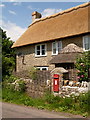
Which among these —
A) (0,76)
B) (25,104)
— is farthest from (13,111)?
(0,76)

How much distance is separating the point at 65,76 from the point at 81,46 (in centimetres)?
461

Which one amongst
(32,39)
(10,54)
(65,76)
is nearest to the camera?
(65,76)

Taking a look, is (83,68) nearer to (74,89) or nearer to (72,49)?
(74,89)

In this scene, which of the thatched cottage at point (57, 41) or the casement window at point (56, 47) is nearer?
the thatched cottage at point (57, 41)

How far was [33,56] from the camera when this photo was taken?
1780 cm

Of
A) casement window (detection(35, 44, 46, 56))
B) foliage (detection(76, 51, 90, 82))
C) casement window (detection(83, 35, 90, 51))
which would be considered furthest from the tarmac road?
casement window (detection(35, 44, 46, 56))

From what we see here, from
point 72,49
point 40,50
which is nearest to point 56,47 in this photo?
point 40,50

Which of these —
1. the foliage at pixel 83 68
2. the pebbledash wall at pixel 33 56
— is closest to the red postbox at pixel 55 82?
the foliage at pixel 83 68

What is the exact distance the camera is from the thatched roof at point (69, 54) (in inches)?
478

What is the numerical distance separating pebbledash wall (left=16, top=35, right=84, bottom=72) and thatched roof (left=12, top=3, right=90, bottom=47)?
683 millimetres

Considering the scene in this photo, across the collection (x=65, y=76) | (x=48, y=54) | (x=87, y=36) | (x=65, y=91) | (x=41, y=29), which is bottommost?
(x=65, y=91)

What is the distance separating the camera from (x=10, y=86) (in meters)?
12.0

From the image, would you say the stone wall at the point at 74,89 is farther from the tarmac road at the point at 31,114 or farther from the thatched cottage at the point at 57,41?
the thatched cottage at the point at 57,41

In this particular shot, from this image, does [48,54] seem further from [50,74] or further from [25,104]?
[25,104]
